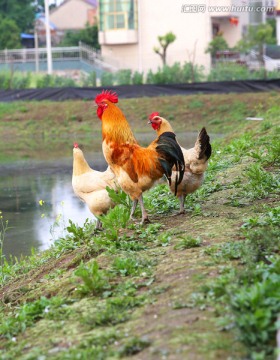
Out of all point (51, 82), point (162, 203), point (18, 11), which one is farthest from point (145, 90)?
point (18, 11)

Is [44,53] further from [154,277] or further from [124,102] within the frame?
[154,277]

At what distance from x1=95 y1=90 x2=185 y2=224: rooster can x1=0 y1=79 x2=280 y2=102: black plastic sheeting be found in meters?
26.5

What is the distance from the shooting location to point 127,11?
5800 centimetres

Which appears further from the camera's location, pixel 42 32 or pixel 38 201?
pixel 42 32

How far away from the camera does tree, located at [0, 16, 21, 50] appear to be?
68.6 m

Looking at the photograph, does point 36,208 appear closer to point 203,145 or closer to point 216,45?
point 203,145

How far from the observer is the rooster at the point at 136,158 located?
9.03 m

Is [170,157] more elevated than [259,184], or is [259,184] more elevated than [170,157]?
[170,157]

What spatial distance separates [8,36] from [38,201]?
53700 millimetres

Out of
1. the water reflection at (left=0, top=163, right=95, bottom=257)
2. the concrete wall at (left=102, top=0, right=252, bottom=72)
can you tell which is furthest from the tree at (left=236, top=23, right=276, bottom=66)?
the water reflection at (left=0, top=163, right=95, bottom=257)

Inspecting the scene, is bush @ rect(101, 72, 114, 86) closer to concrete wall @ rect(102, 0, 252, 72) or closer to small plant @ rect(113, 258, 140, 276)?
concrete wall @ rect(102, 0, 252, 72)

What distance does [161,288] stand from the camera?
6270mm

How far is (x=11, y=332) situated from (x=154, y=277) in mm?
1233

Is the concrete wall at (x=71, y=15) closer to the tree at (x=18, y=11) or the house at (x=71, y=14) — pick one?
the house at (x=71, y=14)
